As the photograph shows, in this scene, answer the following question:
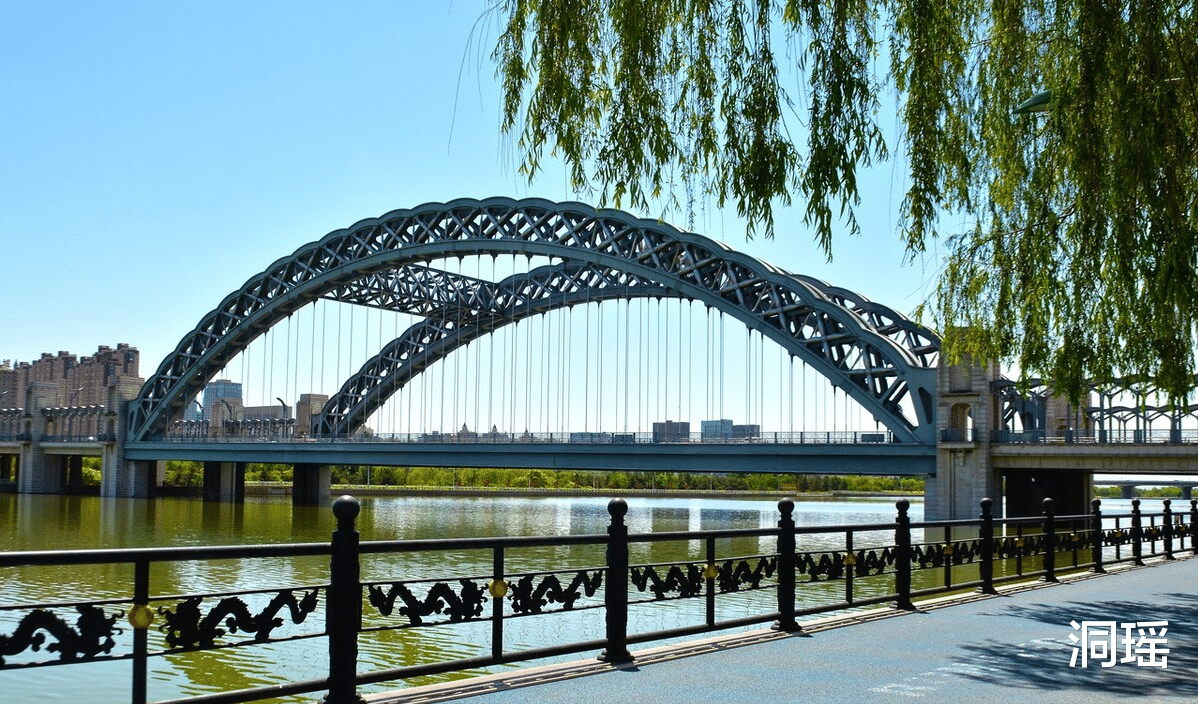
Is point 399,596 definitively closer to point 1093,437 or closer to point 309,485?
point 1093,437

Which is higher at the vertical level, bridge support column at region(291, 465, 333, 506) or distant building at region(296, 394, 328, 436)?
distant building at region(296, 394, 328, 436)

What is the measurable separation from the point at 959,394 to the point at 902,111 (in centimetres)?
3845

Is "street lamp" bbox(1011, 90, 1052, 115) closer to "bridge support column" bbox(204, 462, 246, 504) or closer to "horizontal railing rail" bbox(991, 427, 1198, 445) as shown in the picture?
"horizontal railing rail" bbox(991, 427, 1198, 445)

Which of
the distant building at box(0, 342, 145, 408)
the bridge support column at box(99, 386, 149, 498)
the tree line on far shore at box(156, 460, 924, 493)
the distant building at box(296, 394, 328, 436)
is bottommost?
the tree line on far shore at box(156, 460, 924, 493)

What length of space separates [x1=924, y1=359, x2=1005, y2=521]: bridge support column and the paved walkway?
3552 centimetres

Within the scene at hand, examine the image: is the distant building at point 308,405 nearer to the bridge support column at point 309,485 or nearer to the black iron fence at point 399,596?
the bridge support column at point 309,485

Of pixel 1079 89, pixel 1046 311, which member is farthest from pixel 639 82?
pixel 1046 311

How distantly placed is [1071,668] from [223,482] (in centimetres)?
7985

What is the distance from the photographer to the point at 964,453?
46.7 m

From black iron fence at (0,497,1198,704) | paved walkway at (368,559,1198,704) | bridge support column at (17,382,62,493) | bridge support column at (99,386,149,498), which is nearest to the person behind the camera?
black iron fence at (0,497,1198,704)

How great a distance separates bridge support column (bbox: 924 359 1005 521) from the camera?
4612cm

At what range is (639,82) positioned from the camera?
978cm

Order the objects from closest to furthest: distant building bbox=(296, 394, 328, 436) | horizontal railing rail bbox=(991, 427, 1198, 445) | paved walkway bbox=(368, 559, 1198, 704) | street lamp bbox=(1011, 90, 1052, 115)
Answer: paved walkway bbox=(368, 559, 1198, 704) → street lamp bbox=(1011, 90, 1052, 115) → horizontal railing rail bbox=(991, 427, 1198, 445) → distant building bbox=(296, 394, 328, 436)

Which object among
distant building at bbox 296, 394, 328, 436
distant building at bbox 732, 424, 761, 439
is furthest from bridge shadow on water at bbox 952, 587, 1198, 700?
distant building at bbox 296, 394, 328, 436
